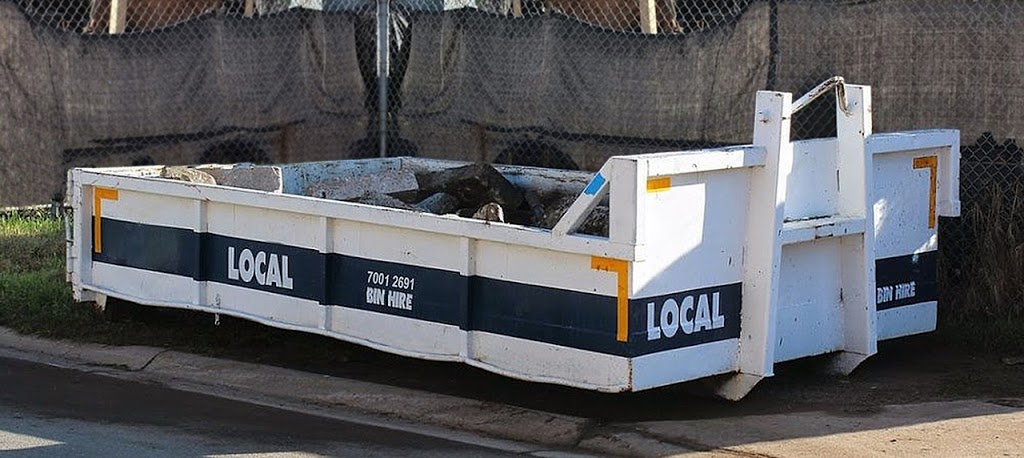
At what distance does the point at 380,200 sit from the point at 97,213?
1.77 meters

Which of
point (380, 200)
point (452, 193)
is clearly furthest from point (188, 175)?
point (452, 193)

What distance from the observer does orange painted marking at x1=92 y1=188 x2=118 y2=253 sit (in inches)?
382

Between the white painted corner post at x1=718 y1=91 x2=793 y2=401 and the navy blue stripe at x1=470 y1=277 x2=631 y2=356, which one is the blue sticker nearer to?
the navy blue stripe at x1=470 y1=277 x2=631 y2=356

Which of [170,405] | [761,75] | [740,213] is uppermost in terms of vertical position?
[761,75]

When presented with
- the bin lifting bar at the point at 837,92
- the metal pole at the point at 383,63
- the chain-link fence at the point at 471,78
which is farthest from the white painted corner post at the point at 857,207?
the metal pole at the point at 383,63

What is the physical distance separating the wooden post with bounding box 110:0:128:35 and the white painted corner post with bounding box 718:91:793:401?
9.60 metres

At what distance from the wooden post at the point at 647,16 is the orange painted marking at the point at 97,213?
5.63 meters

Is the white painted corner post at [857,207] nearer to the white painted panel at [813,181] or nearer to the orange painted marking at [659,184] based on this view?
the white painted panel at [813,181]

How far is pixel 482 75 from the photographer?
1235cm

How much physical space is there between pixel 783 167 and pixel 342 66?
596 centimetres

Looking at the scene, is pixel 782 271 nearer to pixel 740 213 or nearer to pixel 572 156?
pixel 740 213

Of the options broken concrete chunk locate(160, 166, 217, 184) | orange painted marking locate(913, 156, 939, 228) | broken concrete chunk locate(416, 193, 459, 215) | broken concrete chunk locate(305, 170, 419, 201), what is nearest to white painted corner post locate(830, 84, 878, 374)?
orange painted marking locate(913, 156, 939, 228)

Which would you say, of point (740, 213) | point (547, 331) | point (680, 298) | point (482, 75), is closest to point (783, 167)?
point (740, 213)

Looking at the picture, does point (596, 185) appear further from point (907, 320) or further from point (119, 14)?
point (119, 14)
